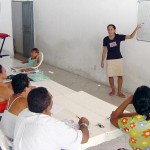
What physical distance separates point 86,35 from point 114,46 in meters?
1.28

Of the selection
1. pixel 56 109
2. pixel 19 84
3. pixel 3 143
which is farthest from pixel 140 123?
pixel 19 84

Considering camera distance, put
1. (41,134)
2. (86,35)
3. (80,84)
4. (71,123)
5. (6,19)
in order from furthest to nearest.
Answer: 1. (6,19)
2. (86,35)
3. (80,84)
4. (71,123)
5. (41,134)

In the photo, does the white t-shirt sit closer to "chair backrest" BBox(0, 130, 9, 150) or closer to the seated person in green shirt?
"chair backrest" BBox(0, 130, 9, 150)

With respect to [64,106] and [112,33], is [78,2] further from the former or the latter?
[64,106]

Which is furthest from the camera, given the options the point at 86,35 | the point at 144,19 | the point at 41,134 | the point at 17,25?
the point at 17,25

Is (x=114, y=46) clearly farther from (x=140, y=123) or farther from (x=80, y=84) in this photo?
(x=140, y=123)

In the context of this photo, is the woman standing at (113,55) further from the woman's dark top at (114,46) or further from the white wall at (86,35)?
the white wall at (86,35)

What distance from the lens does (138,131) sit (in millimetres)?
1831

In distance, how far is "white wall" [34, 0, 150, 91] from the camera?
4.82 m

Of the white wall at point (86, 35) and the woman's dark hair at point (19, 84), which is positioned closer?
the woman's dark hair at point (19, 84)

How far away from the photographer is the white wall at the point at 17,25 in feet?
26.9

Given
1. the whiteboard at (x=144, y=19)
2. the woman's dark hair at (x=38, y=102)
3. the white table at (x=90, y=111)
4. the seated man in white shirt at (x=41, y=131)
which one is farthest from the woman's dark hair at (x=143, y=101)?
the whiteboard at (x=144, y=19)

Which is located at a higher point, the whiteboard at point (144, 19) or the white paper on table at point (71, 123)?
the whiteboard at point (144, 19)

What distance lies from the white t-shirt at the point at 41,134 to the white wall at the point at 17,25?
6.87 meters
